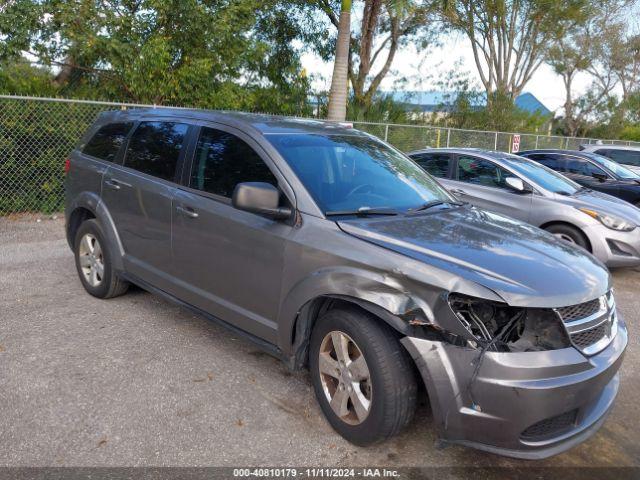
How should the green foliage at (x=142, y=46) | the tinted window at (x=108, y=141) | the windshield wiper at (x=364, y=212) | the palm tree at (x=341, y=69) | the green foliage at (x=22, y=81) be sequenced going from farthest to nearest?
the palm tree at (x=341, y=69) → the green foliage at (x=142, y=46) → the green foliage at (x=22, y=81) → the tinted window at (x=108, y=141) → the windshield wiper at (x=364, y=212)

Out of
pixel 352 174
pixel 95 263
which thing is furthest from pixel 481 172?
pixel 95 263

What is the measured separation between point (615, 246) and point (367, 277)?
16.8 ft

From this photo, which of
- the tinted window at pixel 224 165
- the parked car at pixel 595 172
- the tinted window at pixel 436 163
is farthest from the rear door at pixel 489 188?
the tinted window at pixel 224 165

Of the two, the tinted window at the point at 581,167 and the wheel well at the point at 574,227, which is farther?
the tinted window at the point at 581,167

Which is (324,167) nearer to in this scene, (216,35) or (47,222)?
(47,222)

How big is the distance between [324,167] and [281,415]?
1.61 meters

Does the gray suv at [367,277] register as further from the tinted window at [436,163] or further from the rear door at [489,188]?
the tinted window at [436,163]

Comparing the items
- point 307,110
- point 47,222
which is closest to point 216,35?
point 47,222

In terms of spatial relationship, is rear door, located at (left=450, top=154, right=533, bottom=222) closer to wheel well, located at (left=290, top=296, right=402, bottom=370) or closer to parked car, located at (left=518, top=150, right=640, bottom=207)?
parked car, located at (left=518, top=150, right=640, bottom=207)

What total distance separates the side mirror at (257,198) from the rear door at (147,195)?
44.2 inches

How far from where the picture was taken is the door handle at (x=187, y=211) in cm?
393

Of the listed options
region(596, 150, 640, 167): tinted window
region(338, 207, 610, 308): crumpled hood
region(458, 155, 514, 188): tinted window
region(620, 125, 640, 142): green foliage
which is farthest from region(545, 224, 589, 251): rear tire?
region(620, 125, 640, 142): green foliage

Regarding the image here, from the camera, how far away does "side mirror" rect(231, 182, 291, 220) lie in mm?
3207

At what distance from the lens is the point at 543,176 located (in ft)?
A: 25.4
